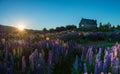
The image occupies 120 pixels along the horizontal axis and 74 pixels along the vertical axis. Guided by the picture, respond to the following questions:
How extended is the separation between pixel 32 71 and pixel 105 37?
12.8 meters

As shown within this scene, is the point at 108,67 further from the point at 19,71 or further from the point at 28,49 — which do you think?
the point at 28,49

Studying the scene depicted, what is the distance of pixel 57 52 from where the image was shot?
4723mm

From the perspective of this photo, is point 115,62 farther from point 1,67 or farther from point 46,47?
point 46,47

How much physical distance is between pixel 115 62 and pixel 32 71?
1.18 meters

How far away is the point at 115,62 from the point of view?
3.11 meters

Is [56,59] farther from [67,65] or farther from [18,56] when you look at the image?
[18,56]

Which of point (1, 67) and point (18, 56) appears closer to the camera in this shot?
point (1, 67)

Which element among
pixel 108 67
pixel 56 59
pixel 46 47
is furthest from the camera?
pixel 46 47

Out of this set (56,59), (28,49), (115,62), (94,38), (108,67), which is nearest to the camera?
(115,62)

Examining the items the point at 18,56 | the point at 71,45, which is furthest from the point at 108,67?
the point at 71,45

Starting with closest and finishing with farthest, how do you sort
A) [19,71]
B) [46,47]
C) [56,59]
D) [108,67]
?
[108,67] → [19,71] → [56,59] → [46,47]

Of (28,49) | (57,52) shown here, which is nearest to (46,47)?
(28,49)

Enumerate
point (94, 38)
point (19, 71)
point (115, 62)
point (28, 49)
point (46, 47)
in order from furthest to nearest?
point (94, 38)
point (46, 47)
point (28, 49)
point (19, 71)
point (115, 62)

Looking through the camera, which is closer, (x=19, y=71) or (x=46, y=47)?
(x=19, y=71)
